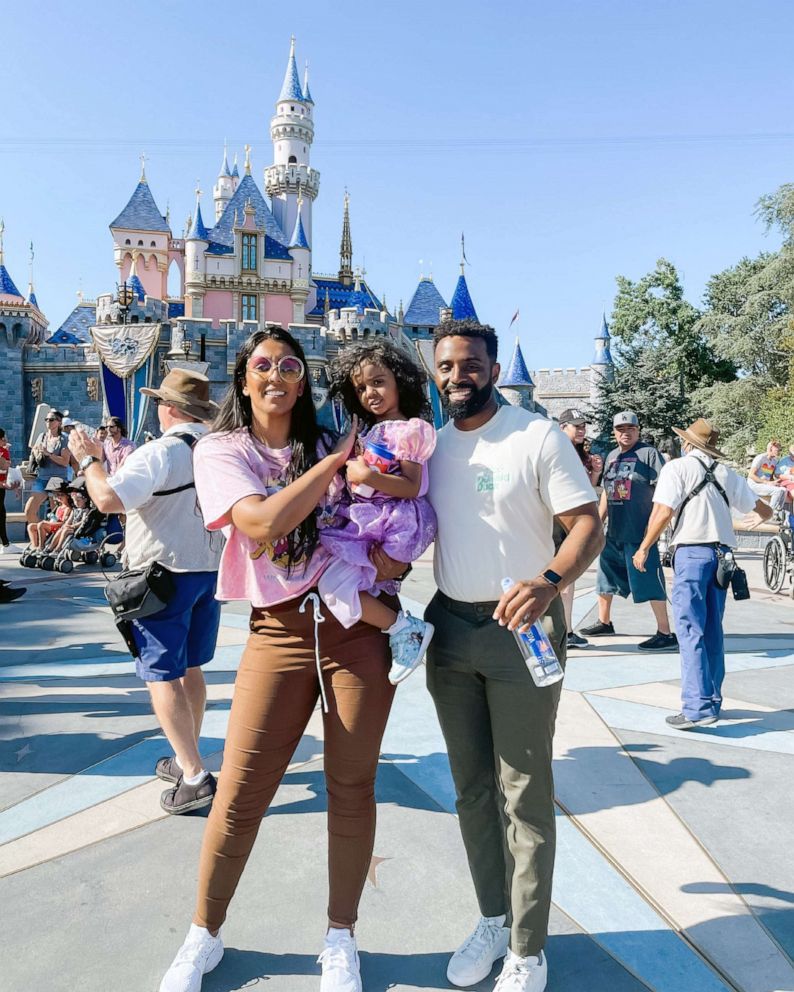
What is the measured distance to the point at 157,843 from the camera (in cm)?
273

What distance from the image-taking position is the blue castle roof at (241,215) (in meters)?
40.8

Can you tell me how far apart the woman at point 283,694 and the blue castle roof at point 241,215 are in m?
41.4

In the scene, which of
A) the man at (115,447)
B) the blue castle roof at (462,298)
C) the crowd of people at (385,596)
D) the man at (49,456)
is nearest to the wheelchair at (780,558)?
the man at (115,447)

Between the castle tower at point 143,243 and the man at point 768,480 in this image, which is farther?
the castle tower at point 143,243

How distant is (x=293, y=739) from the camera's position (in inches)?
81.7

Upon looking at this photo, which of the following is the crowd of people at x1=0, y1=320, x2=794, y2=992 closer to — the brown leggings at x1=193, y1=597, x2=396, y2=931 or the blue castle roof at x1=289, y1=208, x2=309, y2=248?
the brown leggings at x1=193, y1=597, x2=396, y2=931

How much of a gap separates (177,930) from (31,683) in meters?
2.82

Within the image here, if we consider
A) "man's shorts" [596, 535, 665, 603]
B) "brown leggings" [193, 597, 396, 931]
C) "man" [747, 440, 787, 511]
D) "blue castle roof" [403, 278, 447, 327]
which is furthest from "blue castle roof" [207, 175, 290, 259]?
"brown leggings" [193, 597, 396, 931]

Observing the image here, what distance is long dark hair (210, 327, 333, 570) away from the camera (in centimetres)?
204

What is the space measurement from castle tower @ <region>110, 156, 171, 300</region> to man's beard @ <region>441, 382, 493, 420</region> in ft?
151

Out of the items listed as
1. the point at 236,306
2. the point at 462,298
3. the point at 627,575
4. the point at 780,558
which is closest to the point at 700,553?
the point at 627,575

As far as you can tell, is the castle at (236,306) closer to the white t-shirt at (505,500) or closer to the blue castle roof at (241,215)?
the blue castle roof at (241,215)

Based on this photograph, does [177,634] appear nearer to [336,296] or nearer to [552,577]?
[552,577]

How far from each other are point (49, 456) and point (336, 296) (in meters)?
41.0
